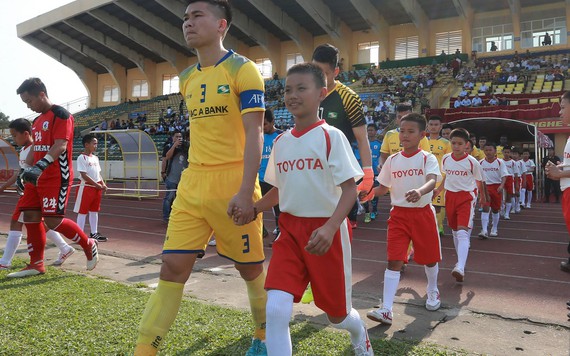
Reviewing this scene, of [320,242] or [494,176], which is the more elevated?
[494,176]

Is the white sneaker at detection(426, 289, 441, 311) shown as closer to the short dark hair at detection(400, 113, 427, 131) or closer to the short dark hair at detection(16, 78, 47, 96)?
the short dark hair at detection(400, 113, 427, 131)

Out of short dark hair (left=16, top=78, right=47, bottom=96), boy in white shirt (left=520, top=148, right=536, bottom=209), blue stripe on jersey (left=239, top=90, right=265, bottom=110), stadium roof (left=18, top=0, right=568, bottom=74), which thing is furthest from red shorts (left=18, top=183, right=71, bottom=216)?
stadium roof (left=18, top=0, right=568, bottom=74)

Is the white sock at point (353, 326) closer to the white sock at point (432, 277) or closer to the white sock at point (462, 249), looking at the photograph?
the white sock at point (432, 277)

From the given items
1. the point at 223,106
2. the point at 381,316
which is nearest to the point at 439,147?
the point at 381,316

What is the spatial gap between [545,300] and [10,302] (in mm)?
4931

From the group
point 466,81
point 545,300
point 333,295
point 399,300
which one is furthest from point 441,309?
point 466,81

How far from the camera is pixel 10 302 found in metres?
3.85

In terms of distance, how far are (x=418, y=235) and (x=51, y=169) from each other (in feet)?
12.4

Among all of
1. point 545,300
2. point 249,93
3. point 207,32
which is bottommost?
point 545,300

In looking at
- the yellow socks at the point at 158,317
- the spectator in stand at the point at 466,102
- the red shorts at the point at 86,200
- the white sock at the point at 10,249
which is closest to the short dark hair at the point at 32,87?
the white sock at the point at 10,249

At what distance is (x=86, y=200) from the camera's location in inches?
297

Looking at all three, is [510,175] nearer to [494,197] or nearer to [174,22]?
[494,197]

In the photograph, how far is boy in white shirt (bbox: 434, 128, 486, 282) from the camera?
17.6ft

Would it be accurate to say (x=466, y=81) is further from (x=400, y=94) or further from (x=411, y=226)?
(x=411, y=226)
